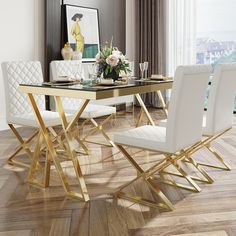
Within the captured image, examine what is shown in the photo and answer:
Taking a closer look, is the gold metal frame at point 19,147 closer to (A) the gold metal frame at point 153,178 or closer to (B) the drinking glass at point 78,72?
(B) the drinking glass at point 78,72

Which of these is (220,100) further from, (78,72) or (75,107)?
(75,107)

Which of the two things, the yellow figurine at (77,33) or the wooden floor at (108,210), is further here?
the yellow figurine at (77,33)

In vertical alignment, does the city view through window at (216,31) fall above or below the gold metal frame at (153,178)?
above

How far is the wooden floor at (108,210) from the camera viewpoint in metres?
2.30

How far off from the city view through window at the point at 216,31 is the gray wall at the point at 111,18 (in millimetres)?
1434

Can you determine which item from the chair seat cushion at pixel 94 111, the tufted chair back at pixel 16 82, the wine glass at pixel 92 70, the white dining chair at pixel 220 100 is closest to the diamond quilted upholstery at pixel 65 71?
the chair seat cushion at pixel 94 111

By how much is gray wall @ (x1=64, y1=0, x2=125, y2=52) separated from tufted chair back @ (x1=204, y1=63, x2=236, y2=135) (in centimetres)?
365

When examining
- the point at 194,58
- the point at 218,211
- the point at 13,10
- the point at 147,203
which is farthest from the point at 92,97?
the point at 194,58

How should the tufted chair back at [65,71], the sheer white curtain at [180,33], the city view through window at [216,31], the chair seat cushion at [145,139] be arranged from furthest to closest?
1. the sheer white curtain at [180,33]
2. the city view through window at [216,31]
3. the tufted chair back at [65,71]
4. the chair seat cushion at [145,139]

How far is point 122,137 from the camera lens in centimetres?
273

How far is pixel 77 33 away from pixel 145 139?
3734 millimetres

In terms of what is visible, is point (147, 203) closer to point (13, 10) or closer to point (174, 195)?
point (174, 195)

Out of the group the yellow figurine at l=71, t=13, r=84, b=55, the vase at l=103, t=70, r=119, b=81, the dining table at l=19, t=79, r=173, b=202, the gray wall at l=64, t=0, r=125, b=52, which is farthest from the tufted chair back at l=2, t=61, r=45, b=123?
the gray wall at l=64, t=0, r=125, b=52

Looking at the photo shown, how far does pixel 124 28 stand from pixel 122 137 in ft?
15.6
